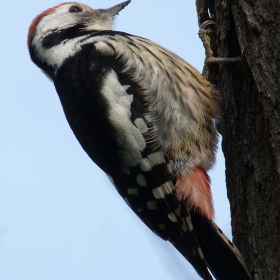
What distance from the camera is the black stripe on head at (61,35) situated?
3543 millimetres

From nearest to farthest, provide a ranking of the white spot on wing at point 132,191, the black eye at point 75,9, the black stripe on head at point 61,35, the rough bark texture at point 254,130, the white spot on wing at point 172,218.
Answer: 1. the rough bark texture at point 254,130
2. the white spot on wing at point 172,218
3. the white spot on wing at point 132,191
4. the black stripe on head at point 61,35
5. the black eye at point 75,9

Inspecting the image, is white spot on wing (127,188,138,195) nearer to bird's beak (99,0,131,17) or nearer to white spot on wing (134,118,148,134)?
white spot on wing (134,118,148,134)

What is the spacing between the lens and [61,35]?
11.8 feet

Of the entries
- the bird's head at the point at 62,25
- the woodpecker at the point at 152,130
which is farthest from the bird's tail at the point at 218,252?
the bird's head at the point at 62,25

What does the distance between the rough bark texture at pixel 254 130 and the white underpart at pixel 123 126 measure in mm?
538

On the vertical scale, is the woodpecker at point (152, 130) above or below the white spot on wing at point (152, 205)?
above

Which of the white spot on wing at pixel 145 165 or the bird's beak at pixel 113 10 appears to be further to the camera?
the bird's beak at pixel 113 10

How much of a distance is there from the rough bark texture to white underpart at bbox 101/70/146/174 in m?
0.54

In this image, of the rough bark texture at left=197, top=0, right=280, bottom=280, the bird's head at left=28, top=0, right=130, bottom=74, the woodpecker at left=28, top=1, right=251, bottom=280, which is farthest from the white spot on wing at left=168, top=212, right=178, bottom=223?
the bird's head at left=28, top=0, right=130, bottom=74

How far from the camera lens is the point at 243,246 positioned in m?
2.41

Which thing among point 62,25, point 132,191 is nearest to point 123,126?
point 132,191

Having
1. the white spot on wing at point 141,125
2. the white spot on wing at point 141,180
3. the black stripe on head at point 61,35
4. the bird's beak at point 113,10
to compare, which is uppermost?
the bird's beak at point 113,10

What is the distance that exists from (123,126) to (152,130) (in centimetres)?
19

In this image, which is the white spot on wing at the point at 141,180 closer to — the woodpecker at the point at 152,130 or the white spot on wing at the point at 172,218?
the woodpecker at the point at 152,130
